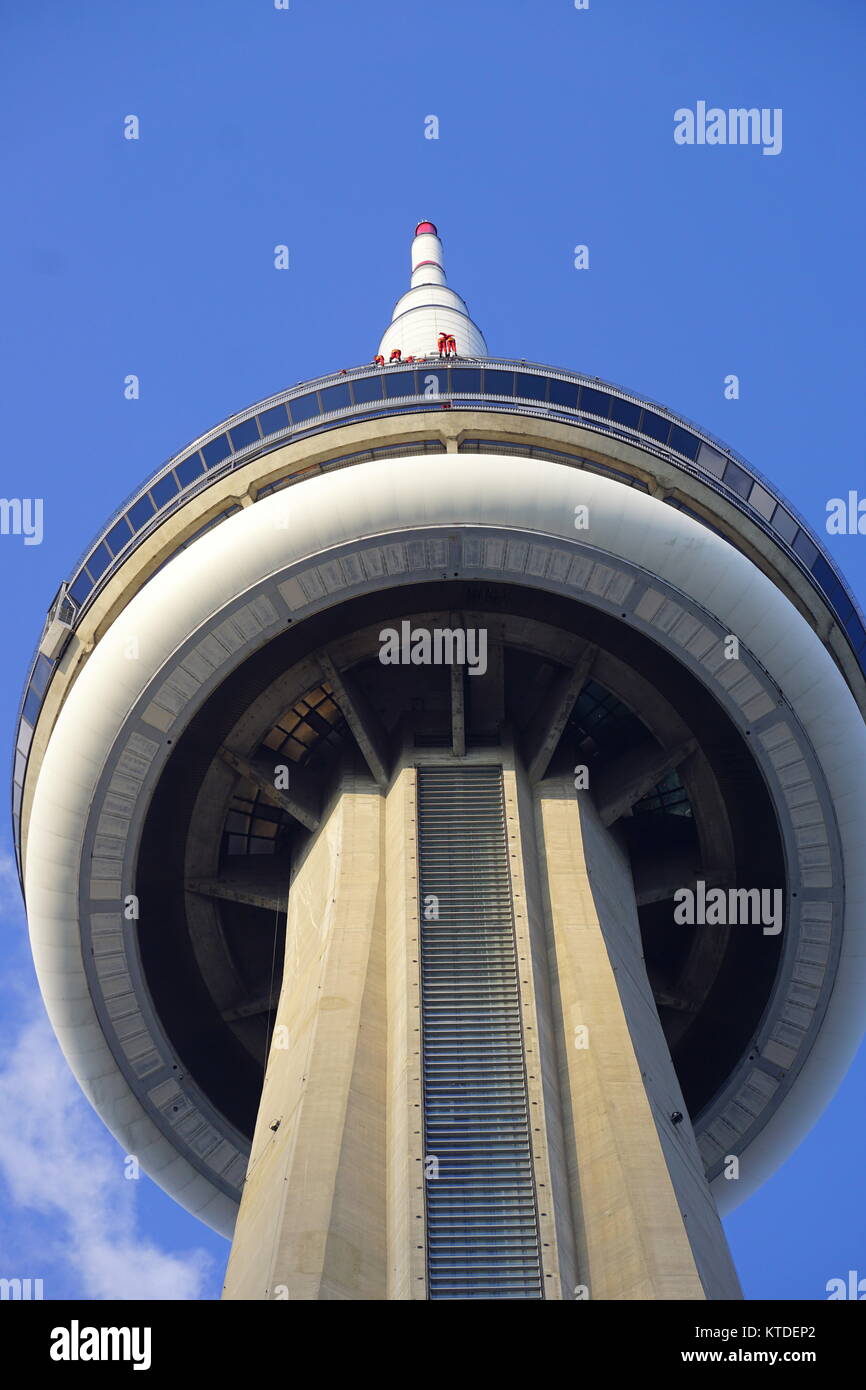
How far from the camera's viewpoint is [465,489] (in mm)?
28453

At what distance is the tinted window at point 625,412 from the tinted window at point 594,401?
0.53ft

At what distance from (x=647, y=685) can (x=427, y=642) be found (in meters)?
4.87

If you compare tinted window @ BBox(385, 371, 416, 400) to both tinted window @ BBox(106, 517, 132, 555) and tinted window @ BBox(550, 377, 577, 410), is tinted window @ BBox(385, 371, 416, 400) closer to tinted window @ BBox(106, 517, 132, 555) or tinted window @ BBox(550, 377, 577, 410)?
tinted window @ BBox(550, 377, 577, 410)

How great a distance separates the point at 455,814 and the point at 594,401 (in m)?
10.9

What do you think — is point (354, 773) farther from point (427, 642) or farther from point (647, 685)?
point (647, 685)

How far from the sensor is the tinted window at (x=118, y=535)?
33.9 metres

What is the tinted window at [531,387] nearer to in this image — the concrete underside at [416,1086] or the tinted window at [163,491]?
the tinted window at [163,491]

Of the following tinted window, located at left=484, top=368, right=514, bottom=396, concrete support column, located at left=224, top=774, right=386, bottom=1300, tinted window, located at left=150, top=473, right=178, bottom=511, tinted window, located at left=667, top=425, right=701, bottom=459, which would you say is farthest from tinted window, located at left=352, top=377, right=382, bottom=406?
concrete support column, located at left=224, top=774, right=386, bottom=1300

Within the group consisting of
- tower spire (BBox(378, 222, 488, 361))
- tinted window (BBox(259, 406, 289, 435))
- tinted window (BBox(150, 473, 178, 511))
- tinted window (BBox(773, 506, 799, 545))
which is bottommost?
tinted window (BBox(773, 506, 799, 545))

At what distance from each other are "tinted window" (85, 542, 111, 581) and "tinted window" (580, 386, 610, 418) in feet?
38.0

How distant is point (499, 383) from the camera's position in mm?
33656

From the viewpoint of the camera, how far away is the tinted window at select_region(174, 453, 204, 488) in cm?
3397
